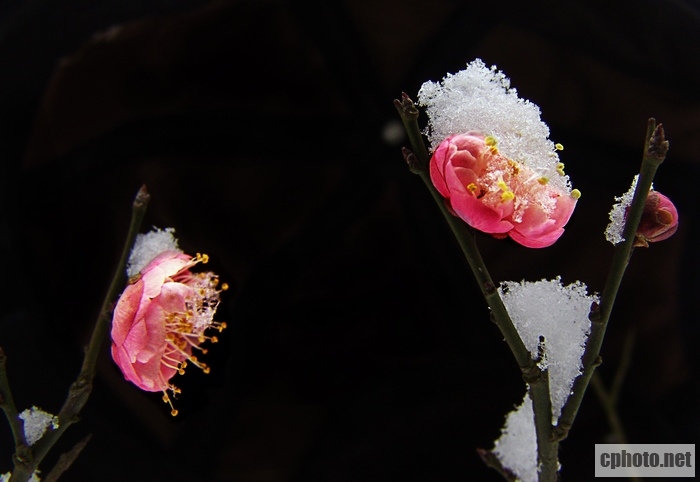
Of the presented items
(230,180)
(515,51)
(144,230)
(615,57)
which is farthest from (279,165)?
(615,57)

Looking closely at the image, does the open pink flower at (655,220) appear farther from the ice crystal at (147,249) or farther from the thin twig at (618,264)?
the ice crystal at (147,249)

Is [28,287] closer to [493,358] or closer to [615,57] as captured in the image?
[493,358]

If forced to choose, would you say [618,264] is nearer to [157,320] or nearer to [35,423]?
[157,320]

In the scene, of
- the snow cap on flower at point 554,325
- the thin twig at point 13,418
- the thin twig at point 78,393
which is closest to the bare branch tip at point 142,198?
the thin twig at point 78,393

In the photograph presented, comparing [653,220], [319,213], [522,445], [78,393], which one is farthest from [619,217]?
[319,213]

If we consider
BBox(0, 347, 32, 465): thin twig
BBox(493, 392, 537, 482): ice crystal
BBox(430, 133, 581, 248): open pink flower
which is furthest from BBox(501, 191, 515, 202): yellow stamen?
BBox(0, 347, 32, 465): thin twig

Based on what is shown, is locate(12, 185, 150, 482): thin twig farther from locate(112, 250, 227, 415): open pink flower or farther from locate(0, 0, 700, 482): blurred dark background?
locate(0, 0, 700, 482): blurred dark background
